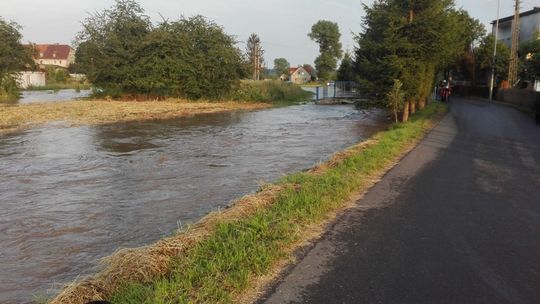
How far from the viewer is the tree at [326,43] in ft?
408

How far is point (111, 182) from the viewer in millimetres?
10875

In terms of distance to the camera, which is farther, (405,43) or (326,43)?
(326,43)

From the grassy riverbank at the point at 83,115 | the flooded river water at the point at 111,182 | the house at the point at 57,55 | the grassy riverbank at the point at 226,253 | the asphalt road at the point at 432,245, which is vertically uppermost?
the house at the point at 57,55

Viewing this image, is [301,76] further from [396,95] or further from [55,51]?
[396,95]

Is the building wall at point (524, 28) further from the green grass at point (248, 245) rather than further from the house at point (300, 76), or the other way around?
the house at point (300, 76)

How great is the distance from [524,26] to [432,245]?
67441mm

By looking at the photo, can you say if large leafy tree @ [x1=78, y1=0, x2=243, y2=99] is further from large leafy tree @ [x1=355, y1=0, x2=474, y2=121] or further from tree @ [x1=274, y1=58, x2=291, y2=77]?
tree @ [x1=274, y1=58, x2=291, y2=77]

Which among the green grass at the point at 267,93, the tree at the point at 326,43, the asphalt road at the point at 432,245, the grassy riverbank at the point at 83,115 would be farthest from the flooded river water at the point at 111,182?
the tree at the point at 326,43

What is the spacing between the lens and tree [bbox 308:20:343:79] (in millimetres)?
124500

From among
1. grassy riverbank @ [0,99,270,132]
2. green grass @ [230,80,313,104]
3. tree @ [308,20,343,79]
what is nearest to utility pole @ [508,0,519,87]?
green grass @ [230,80,313,104]

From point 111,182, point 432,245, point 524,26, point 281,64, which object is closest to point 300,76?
point 281,64

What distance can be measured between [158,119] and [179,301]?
2412cm

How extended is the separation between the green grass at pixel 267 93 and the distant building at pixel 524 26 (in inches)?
1090

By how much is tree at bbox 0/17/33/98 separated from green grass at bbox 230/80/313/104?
21657 millimetres
